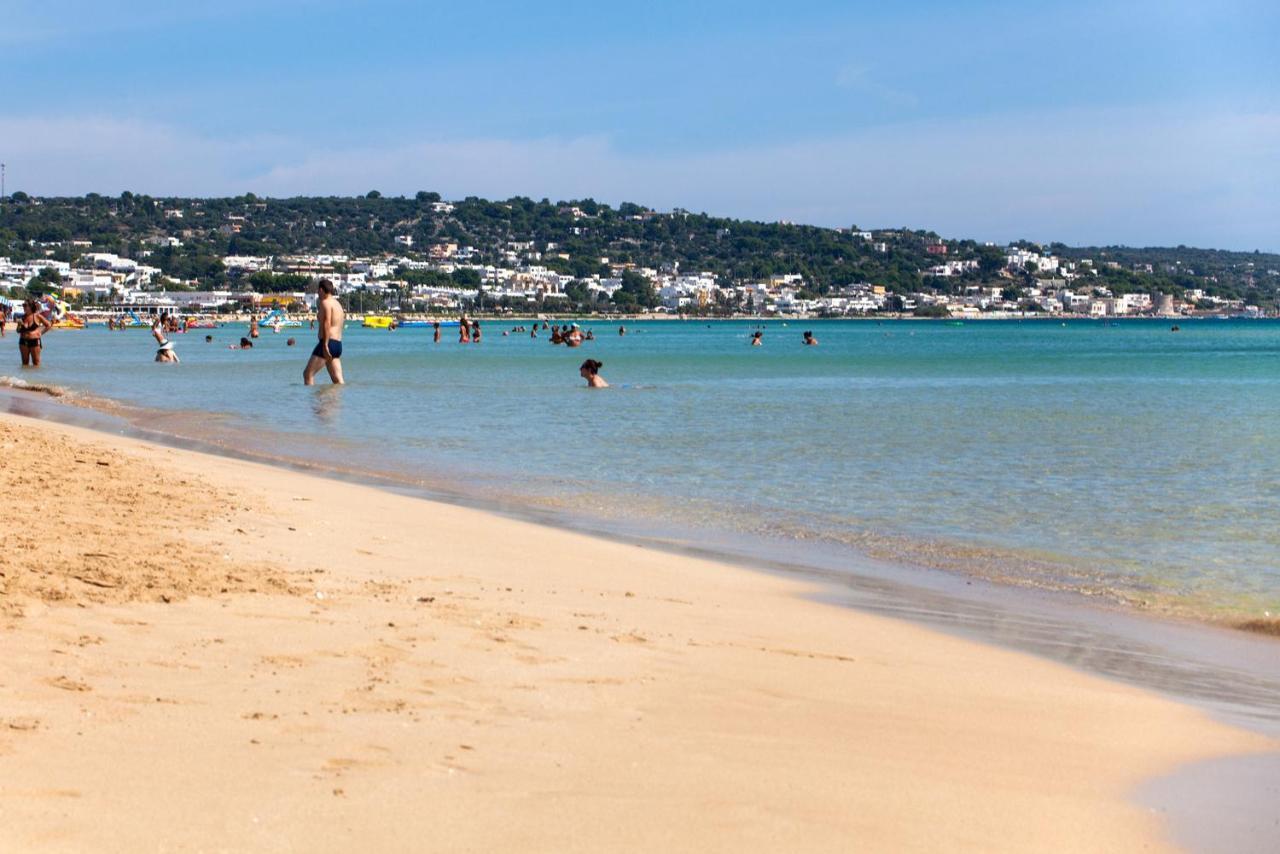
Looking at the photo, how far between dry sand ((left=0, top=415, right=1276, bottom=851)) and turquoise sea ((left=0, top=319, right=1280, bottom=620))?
2.92 meters

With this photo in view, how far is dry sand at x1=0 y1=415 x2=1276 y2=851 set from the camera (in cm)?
352

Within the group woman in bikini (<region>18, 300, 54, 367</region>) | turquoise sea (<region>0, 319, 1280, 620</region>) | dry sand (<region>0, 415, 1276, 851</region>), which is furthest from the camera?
Answer: woman in bikini (<region>18, 300, 54, 367</region>)

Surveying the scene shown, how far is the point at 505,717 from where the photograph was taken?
4.40 metres

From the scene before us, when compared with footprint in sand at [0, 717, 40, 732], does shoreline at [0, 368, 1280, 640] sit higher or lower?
lower

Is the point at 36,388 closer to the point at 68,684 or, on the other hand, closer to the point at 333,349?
the point at 333,349

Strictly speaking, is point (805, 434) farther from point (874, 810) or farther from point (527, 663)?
point (874, 810)

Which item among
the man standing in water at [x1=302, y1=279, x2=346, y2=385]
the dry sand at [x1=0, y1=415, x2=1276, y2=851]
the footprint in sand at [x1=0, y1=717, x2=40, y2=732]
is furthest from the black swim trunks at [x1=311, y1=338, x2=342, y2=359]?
the footprint in sand at [x1=0, y1=717, x2=40, y2=732]

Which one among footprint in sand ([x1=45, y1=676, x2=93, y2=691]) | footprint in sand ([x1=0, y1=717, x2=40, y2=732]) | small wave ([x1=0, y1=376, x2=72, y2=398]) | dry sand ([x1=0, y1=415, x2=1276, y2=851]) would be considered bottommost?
small wave ([x1=0, y1=376, x2=72, y2=398])

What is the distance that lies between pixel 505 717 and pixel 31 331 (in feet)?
111

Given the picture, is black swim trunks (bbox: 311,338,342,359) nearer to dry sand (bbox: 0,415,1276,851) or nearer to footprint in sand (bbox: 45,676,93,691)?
dry sand (bbox: 0,415,1276,851)

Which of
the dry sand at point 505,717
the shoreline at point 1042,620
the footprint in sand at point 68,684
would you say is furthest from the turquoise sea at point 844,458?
the footprint in sand at point 68,684

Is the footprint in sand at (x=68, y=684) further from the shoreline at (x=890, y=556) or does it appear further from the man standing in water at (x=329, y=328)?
the man standing in water at (x=329, y=328)

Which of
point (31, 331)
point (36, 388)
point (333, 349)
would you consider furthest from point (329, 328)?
point (31, 331)

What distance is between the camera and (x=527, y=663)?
515 cm
